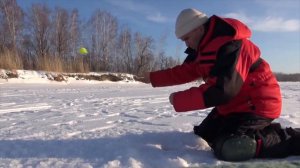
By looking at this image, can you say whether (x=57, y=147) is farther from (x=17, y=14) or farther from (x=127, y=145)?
(x=17, y=14)

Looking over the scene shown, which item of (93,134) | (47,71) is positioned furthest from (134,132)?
(47,71)

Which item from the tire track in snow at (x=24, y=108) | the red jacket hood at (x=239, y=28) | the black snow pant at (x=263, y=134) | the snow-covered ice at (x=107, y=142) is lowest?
the snow-covered ice at (x=107, y=142)

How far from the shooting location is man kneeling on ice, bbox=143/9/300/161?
1.89m

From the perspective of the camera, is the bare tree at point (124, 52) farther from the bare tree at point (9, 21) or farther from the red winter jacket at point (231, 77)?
the red winter jacket at point (231, 77)

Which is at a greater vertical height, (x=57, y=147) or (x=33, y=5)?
(x=33, y=5)

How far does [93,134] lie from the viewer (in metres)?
2.60

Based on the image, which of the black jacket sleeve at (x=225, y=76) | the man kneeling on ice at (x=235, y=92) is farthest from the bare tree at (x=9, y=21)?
the black jacket sleeve at (x=225, y=76)

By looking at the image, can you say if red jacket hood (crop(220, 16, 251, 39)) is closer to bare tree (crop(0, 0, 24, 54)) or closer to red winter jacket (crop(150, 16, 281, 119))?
red winter jacket (crop(150, 16, 281, 119))

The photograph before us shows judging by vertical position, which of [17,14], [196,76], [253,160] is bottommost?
[253,160]

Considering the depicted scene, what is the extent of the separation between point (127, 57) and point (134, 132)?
35234 mm

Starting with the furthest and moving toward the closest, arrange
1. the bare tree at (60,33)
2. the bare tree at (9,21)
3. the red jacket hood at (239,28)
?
1. the bare tree at (60,33)
2. the bare tree at (9,21)
3. the red jacket hood at (239,28)

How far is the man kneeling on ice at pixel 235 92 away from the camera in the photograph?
1889 millimetres

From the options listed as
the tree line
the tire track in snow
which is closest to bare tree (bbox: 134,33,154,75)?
the tree line

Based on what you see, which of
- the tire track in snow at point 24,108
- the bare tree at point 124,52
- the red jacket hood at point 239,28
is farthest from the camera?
the bare tree at point 124,52
